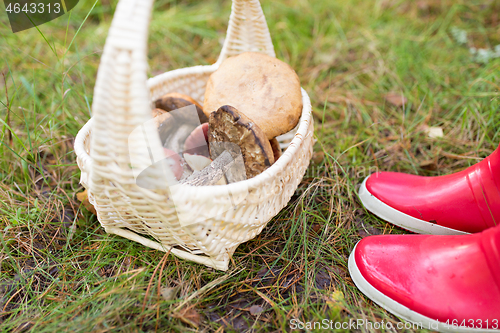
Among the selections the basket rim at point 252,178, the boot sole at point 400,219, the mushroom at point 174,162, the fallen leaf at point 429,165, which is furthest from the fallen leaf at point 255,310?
the fallen leaf at point 429,165

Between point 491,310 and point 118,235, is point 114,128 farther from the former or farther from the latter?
point 491,310

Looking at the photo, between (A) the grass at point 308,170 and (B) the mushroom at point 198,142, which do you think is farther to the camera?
(B) the mushroom at point 198,142

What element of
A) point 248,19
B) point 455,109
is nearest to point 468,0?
point 455,109

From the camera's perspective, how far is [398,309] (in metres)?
1.34

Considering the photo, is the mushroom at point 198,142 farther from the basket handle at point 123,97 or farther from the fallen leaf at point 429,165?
the fallen leaf at point 429,165

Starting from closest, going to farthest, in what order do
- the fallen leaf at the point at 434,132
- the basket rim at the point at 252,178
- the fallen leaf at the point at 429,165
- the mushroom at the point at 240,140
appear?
the basket rim at the point at 252,178 < the mushroom at the point at 240,140 < the fallen leaf at the point at 429,165 < the fallen leaf at the point at 434,132

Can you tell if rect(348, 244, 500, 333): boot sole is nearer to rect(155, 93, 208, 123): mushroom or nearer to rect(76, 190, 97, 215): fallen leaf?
rect(155, 93, 208, 123): mushroom

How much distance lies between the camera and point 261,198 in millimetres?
1356

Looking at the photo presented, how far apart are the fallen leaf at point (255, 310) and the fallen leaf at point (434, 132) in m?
1.64

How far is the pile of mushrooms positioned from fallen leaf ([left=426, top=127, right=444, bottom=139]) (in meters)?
1.08

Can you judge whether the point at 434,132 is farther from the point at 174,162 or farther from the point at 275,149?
the point at 174,162

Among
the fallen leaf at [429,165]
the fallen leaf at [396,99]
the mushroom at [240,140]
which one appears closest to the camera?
the mushroom at [240,140]

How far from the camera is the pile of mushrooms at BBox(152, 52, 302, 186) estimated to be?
1.48 metres

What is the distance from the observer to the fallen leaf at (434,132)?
2.19m
